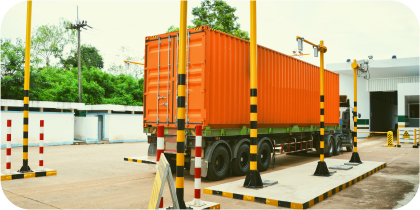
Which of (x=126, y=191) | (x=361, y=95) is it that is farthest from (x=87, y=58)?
(x=126, y=191)

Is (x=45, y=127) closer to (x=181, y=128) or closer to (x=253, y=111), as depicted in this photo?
(x=253, y=111)

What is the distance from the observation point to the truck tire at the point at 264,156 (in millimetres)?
10172

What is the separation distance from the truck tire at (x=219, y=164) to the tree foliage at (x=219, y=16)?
2643 cm

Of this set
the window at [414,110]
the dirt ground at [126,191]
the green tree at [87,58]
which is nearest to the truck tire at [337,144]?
the dirt ground at [126,191]

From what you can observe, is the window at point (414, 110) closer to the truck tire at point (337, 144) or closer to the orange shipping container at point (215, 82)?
the truck tire at point (337, 144)

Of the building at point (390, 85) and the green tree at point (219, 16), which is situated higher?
the green tree at point (219, 16)

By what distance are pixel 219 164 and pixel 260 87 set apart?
2.75 meters

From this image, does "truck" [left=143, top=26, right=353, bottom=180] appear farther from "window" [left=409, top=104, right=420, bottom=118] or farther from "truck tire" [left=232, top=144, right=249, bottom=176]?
"window" [left=409, top=104, right=420, bottom=118]

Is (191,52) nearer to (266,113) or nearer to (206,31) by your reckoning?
(206,31)

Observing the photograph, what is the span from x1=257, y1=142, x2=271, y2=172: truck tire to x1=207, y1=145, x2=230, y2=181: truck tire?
142cm

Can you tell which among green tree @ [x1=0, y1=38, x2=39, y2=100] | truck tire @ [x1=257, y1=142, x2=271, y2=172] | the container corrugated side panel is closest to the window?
the container corrugated side panel

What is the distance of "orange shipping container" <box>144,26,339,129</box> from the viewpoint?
334 inches

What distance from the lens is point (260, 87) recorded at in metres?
10.2

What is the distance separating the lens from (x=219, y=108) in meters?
8.72
